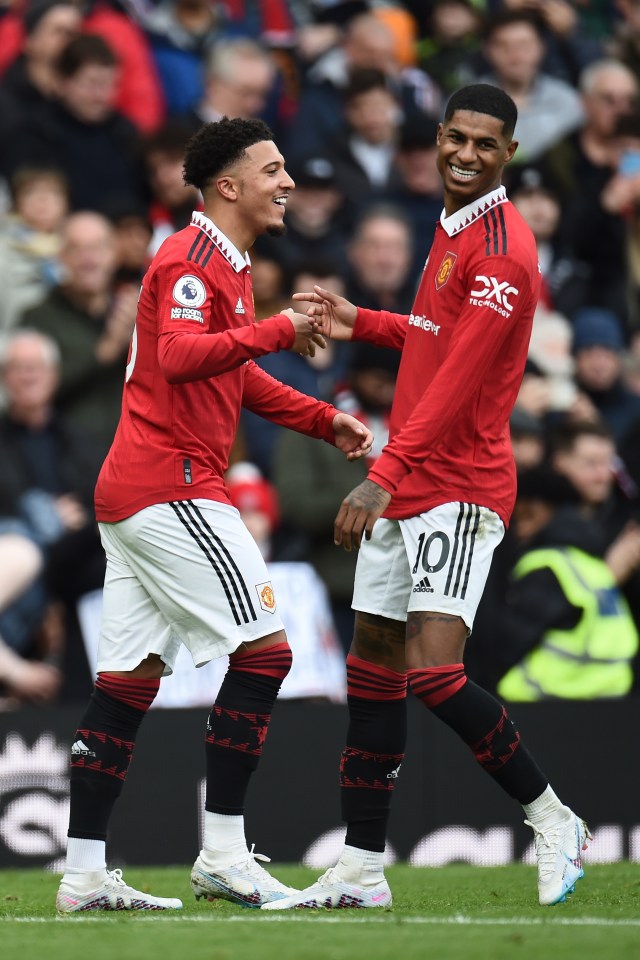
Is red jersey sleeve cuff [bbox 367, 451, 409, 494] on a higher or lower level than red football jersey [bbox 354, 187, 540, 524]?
lower

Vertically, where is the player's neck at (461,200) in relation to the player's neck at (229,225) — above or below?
above

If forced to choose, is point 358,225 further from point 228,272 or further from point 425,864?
point 228,272

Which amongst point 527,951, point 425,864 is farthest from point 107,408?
point 527,951

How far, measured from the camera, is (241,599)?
208 inches

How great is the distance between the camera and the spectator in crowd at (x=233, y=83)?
426 inches

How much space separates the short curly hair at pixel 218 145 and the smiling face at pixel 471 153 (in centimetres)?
61

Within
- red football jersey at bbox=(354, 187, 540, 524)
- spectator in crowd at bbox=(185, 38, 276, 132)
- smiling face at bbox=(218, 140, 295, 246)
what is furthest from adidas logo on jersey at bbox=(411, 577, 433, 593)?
spectator in crowd at bbox=(185, 38, 276, 132)

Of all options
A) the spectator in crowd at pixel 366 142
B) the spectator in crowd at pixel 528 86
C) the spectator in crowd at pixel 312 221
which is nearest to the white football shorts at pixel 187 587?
the spectator in crowd at pixel 312 221

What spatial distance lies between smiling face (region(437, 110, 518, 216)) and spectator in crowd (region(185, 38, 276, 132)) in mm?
5481

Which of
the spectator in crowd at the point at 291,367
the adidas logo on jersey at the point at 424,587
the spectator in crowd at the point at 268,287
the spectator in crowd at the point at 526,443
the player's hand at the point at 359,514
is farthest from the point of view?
the spectator in crowd at the point at 268,287

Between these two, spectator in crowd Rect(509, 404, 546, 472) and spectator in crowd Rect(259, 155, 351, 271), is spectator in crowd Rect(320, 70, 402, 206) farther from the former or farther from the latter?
spectator in crowd Rect(509, 404, 546, 472)

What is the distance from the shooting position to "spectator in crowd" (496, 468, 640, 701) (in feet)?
26.7

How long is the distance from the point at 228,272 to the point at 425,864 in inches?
138

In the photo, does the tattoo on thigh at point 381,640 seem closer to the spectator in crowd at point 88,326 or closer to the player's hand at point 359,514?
the player's hand at point 359,514
